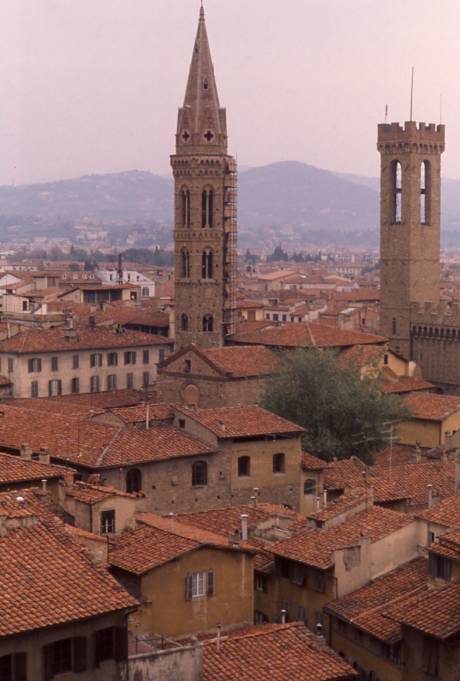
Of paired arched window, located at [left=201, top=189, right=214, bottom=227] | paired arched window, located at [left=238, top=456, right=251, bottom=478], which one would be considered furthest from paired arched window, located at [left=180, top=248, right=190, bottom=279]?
paired arched window, located at [left=238, top=456, right=251, bottom=478]

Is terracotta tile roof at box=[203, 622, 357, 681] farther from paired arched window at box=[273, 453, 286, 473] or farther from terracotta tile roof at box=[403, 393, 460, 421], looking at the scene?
terracotta tile roof at box=[403, 393, 460, 421]

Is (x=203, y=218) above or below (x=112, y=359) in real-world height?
above

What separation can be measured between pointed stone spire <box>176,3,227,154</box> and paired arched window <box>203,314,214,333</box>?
9376mm

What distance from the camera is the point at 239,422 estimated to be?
3894 cm

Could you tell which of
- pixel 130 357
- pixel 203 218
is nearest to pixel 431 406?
pixel 130 357

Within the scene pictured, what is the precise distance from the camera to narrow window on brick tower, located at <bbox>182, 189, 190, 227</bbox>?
254ft

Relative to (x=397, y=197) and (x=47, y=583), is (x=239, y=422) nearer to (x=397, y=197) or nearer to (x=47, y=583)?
(x=47, y=583)

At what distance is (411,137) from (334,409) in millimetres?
33448

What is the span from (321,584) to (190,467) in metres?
9.66

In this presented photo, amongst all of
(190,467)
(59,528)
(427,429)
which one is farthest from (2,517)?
(427,429)

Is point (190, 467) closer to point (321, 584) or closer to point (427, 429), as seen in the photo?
point (321, 584)

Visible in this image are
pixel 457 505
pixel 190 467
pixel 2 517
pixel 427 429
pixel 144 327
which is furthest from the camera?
pixel 144 327

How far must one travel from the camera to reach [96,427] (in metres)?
37.7

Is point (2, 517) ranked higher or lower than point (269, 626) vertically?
higher
